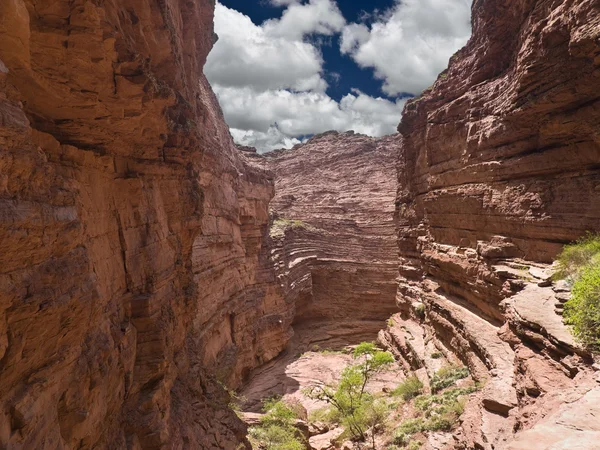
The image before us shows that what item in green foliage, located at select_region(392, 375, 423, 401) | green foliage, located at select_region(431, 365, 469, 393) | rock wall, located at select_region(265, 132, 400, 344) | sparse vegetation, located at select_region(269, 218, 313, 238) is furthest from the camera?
sparse vegetation, located at select_region(269, 218, 313, 238)

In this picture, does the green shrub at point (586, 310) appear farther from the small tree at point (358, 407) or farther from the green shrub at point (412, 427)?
the small tree at point (358, 407)

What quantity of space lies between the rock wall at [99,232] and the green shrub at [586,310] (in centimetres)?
948

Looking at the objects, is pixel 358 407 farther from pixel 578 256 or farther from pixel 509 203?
pixel 509 203

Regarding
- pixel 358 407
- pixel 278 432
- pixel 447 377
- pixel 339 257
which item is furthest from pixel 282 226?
pixel 447 377

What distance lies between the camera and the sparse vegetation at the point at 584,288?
25.4 feet

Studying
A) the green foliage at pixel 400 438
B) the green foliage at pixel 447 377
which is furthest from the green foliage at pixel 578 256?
the green foliage at pixel 400 438

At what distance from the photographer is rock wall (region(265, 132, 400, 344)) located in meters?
35.0

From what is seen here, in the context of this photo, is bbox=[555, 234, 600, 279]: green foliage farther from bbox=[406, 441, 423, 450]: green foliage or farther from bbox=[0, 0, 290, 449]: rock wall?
bbox=[0, 0, 290, 449]: rock wall

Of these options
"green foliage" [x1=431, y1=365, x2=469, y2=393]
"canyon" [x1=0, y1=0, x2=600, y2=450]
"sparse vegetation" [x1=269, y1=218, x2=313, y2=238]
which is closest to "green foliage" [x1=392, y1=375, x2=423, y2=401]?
"canyon" [x1=0, y1=0, x2=600, y2=450]

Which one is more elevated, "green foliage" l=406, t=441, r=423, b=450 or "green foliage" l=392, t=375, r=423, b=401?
"green foliage" l=406, t=441, r=423, b=450

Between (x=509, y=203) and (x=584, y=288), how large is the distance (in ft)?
20.4

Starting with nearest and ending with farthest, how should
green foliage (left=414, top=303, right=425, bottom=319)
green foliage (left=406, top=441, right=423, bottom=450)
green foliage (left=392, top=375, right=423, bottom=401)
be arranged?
green foliage (left=406, top=441, right=423, bottom=450), green foliage (left=392, top=375, right=423, bottom=401), green foliage (left=414, top=303, right=425, bottom=319)

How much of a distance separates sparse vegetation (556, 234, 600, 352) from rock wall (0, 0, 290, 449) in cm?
952

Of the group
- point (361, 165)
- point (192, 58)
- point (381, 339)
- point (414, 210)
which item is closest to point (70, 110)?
point (192, 58)
